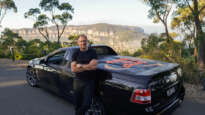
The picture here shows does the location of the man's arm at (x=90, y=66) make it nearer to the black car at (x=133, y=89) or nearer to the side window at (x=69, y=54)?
the black car at (x=133, y=89)

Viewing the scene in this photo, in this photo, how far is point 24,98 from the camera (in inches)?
195

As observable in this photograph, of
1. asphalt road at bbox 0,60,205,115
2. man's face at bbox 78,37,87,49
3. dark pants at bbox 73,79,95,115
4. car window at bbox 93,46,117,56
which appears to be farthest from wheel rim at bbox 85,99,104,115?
car window at bbox 93,46,117,56

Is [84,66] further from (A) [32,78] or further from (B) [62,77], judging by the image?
(A) [32,78]

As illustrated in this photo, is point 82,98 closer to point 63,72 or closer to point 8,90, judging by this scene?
point 63,72

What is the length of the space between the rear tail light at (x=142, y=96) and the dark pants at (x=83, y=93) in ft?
2.70

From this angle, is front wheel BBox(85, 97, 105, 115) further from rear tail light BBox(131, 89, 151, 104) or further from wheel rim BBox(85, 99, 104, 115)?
rear tail light BBox(131, 89, 151, 104)

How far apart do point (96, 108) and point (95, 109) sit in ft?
0.10

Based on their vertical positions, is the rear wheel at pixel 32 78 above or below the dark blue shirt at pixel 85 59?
below

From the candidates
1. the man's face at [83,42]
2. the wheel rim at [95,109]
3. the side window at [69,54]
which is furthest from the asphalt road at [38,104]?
the man's face at [83,42]

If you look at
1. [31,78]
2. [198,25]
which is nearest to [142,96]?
[31,78]

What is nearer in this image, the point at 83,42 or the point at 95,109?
the point at 83,42

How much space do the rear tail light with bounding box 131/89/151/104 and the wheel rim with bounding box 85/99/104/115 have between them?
2.78 ft

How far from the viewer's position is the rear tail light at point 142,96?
2605 millimetres

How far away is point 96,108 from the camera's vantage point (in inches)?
131
